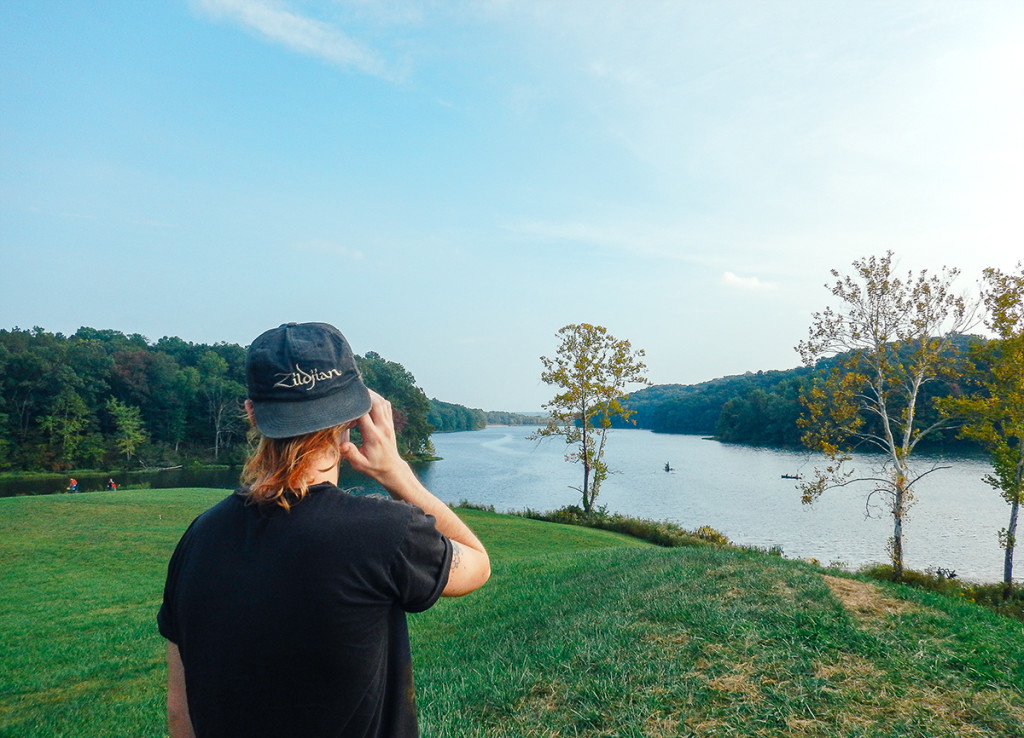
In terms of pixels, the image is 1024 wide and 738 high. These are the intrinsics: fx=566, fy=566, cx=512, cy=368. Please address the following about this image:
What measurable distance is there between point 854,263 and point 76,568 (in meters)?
22.4

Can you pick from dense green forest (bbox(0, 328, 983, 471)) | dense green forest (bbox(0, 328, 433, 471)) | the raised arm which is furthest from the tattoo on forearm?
dense green forest (bbox(0, 328, 433, 471))

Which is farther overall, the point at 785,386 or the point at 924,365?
the point at 785,386

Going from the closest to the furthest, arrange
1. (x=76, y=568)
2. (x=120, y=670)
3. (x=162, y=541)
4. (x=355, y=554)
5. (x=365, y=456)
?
(x=355, y=554) < (x=365, y=456) < (x=120, y=670) < (x=76, y=568) < (x=162, y=541)

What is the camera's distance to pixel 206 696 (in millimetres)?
1428

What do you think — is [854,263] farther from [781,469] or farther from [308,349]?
[781,469]

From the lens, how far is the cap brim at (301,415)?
1512mm

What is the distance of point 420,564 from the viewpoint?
1.42m

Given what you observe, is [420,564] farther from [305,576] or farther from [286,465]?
[286,465]

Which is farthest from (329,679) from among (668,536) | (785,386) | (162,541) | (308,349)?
(785,386)

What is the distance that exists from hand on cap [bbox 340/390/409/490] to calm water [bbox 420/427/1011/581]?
20.7 meters

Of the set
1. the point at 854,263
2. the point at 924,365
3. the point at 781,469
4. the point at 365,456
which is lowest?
the point at 781,469

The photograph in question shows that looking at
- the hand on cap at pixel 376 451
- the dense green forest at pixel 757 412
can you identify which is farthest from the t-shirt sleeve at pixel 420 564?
the dense green forest at pixel 757 412

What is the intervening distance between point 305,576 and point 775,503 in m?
42.1

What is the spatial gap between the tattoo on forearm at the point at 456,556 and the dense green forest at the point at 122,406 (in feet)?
160
